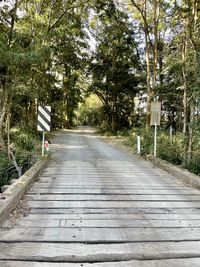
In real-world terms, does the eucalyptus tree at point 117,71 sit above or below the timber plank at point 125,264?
above

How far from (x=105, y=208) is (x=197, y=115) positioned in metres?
5.92

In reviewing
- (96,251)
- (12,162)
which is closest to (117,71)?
(12,162)

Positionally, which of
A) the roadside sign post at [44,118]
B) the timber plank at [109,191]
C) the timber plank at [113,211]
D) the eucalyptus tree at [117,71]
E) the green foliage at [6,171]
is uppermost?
the eucalyptus tree at [117,71]

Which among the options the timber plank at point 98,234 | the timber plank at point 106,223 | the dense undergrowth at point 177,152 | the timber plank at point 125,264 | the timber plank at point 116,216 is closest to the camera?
the timber plank at point 125,264

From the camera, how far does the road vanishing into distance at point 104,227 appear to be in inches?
144

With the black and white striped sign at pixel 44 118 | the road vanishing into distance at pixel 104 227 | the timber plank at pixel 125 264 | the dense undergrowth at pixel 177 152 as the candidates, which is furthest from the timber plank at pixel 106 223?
the black and white striped sign at pixel 44 118

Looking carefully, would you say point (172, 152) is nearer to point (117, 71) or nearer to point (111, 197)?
point (111, 197)

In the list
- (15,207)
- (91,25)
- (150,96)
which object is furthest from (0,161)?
(91,25)

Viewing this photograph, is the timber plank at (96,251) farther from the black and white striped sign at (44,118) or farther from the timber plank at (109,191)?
the black and white striped sign at (44,118)

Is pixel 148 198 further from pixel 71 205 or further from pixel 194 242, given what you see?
pixel 194 242

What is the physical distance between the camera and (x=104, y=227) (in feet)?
15.3

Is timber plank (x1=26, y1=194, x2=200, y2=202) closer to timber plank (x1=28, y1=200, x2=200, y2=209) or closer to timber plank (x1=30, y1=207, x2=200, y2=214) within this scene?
timber plank (x1=28, y1=200, x2=200, y2=209)

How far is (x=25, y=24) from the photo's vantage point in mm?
16734

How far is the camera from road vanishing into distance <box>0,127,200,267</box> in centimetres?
366
